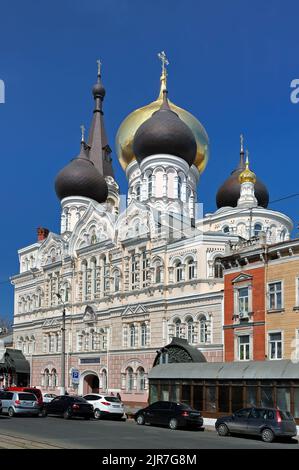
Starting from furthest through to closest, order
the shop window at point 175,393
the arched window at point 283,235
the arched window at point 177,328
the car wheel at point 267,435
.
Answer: the arched window at point 283,235
the arched window at point 177,328
the shop window at point 175,393
the car wheel at point 267,435

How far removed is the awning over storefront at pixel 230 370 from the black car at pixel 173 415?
3276 mm

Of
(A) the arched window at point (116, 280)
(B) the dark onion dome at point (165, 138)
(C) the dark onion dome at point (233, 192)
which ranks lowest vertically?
(A) the arched window at point (116, 280)

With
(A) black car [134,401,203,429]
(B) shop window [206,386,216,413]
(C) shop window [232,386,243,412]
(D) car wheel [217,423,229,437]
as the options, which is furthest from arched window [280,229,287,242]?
(D) car wheel [217,423,229,437]

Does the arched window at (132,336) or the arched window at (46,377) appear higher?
the arched window at (132,336)

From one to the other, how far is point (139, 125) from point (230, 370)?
3443 centimetres

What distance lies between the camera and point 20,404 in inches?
1355

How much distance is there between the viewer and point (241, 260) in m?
36.8

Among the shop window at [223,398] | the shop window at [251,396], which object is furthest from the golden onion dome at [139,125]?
the shop window at [251,396]

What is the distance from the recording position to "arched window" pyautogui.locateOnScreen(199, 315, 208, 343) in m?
41.3

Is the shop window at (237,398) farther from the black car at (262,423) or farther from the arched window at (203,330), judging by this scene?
the arched window at (203,330)

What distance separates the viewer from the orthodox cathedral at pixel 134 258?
143 ft

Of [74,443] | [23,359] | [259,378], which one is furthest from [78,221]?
[74,443]

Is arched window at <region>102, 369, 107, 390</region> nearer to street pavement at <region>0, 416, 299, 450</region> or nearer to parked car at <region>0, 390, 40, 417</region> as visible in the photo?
parked car at <region>0, 390, 40, 417</region>

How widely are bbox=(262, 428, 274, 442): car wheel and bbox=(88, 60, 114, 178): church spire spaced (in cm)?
4372
